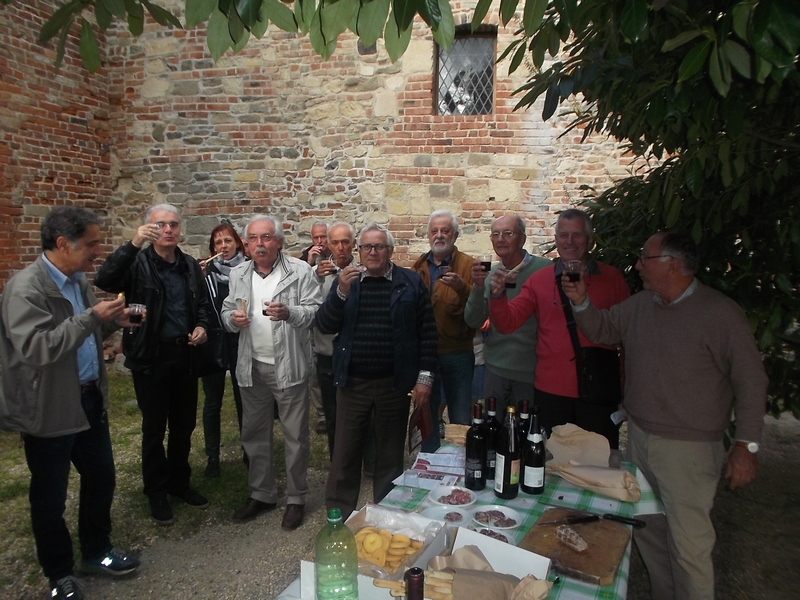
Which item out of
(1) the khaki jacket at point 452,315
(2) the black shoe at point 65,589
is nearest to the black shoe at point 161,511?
(2) the black shoe at point 65,589

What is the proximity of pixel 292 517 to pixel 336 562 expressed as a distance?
2.36 meters

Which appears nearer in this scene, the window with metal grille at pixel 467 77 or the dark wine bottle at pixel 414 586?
the dark wine bottle at pixel 414 586

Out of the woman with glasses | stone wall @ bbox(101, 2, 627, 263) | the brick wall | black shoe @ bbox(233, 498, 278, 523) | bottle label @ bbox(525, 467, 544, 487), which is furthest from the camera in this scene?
stone wall @ bbox(101, 2, 627, 263)

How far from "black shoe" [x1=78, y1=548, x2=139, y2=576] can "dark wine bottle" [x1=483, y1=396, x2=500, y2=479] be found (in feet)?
7.33

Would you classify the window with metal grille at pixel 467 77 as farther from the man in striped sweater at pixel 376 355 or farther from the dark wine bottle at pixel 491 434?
the dark wine bottle at pixel 491 434

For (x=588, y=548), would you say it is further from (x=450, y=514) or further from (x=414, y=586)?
(x=414, y=586)

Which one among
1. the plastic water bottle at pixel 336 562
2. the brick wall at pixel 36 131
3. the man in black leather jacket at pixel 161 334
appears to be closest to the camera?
the plastic water bottle at pixel 336 562

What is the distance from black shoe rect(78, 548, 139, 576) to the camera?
3.23 meters

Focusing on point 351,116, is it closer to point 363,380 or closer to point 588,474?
point 363,380

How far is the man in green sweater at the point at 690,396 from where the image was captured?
99.9 inches

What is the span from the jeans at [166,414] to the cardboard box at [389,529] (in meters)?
2.30

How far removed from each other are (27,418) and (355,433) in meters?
1.76

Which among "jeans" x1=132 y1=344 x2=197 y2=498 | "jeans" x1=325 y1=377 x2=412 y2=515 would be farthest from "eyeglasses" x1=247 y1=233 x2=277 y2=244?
"jeans" x1=325 y1=377 x2=412 y2=515

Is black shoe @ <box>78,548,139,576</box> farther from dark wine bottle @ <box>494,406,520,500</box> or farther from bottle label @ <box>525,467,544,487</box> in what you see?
bottle label @ <box>525,467,544,487</box>
